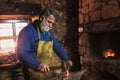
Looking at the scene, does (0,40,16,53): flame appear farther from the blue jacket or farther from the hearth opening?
the hearth opening

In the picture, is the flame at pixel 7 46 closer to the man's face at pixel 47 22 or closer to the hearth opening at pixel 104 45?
the man's face at pixel 47 22

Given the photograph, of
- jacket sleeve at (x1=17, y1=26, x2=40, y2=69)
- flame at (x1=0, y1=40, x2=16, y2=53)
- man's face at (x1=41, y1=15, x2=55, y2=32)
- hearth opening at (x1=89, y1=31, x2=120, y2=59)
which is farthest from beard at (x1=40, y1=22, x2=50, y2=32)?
hearth opening at (x1=89, y1=31, x2=120, y2=59)

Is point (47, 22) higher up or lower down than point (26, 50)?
higher up

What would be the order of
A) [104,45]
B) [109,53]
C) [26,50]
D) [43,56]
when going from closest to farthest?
[26,50] → [43,56] → [109,53] → [104,45]

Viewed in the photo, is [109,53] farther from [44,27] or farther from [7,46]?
[7,46]

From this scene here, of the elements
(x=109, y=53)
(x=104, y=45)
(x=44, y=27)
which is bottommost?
(x=109, y=53)

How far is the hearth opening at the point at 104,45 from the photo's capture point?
456 centimetres

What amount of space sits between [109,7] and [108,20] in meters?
0.27

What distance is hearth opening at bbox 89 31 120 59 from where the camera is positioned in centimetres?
456

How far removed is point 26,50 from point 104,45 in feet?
8.52

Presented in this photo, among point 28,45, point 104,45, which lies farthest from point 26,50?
point 104,45

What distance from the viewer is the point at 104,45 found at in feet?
16.0

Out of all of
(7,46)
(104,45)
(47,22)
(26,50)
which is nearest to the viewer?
(26,50)

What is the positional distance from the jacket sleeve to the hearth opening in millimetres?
2147
